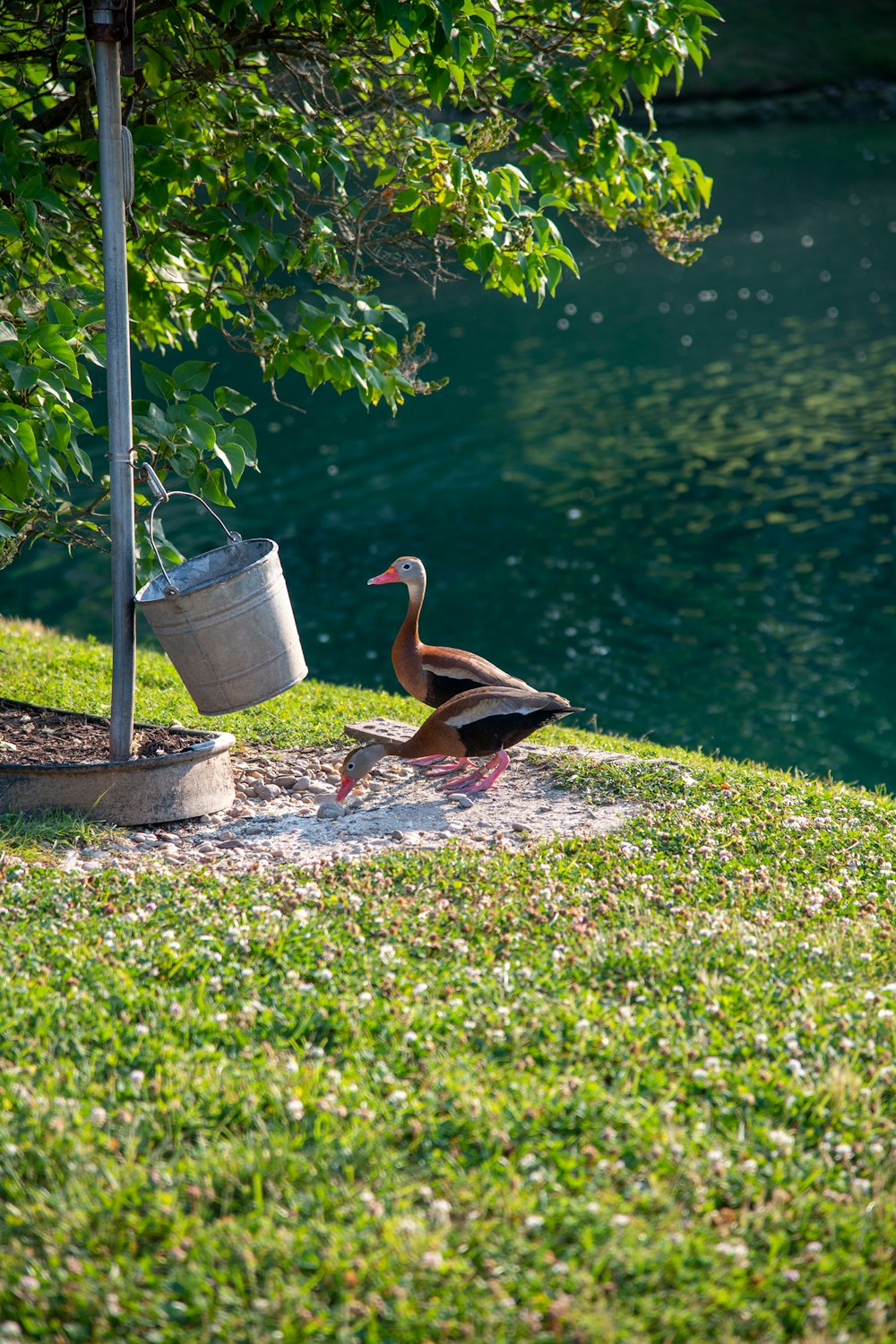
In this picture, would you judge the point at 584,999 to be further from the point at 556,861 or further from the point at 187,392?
the point at 187,392

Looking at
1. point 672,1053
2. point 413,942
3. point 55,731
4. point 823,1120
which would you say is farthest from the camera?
point 55,731

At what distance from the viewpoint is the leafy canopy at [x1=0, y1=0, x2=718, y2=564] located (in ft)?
22.1

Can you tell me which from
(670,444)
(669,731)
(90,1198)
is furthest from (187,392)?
(670,444)

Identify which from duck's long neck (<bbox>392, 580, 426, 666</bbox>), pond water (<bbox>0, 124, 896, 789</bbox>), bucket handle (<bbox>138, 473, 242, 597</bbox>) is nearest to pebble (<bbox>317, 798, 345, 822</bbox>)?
duck's long neck (<bbox>392, 580, 426, 666</bbox>)

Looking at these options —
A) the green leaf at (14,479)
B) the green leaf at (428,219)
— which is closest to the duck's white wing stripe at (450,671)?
the green leaf at (428,219)

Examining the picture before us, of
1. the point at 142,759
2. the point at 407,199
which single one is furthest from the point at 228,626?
the point at 407,199

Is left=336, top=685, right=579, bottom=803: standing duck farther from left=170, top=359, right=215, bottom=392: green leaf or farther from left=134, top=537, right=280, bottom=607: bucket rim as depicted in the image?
left=170, top=359, right=215, bottom=392: green leaf

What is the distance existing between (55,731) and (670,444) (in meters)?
20.5

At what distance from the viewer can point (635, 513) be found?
22.4 m

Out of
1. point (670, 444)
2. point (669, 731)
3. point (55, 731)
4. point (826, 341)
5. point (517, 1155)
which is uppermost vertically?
point (826, 341)

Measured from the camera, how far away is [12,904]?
566 cm

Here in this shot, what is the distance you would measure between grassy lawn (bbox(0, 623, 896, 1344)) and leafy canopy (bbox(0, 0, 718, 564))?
2.65 metres

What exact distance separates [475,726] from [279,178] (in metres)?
3.56

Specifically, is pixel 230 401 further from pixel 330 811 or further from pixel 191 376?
pixel 330 811
